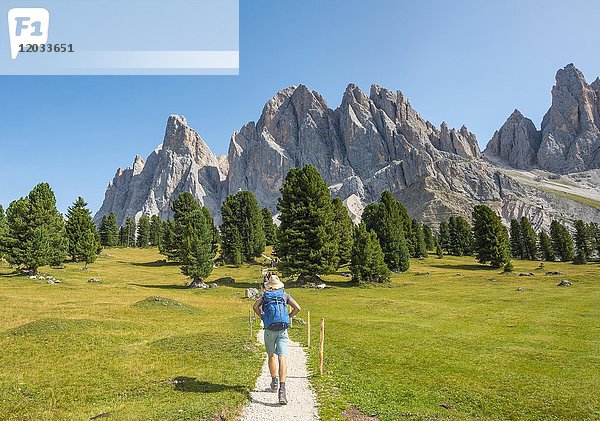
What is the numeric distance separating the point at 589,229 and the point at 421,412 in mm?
155203

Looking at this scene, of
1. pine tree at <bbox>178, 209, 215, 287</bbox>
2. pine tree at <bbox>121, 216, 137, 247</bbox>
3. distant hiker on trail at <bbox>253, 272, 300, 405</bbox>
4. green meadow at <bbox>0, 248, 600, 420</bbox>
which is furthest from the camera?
pine tree at <bbox>121, 216, 137, 247</bbox>

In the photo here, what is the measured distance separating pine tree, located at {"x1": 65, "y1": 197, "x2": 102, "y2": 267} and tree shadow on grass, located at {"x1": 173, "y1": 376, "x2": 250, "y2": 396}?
230 ft

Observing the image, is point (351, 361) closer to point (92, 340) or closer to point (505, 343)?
point (505, 343)

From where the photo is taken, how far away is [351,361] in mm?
18094

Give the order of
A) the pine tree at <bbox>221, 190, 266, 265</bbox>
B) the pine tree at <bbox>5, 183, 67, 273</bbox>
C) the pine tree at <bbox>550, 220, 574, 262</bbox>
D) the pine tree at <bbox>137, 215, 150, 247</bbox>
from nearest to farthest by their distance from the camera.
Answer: the pine tree at <bbox>5, 183, 67, 273</bbox> < the pine tree at <bbox>221, 190, 266, 265</bbox> < the pine tree at <bbox>550, 220, 574, 262</bbox> < the pine tree at <bbox>137, 215, 150, 247</bbox>

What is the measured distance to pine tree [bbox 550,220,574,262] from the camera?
123812 mm

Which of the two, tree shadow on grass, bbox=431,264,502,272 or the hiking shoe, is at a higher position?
the hiking shoe

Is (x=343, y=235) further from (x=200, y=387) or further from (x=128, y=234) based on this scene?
(x=128, y=234)

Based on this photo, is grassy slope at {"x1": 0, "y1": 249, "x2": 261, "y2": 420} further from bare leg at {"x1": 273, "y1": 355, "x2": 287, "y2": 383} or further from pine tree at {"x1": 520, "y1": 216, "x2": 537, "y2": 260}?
pine tree at {"x1": 520, "y1": 216, "x2": 537, "y2": 260}

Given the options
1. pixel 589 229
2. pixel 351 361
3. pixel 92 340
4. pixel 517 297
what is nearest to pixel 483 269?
pixel 517 297

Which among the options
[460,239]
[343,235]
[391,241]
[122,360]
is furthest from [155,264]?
[460,239]

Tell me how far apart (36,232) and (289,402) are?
61.5 meters

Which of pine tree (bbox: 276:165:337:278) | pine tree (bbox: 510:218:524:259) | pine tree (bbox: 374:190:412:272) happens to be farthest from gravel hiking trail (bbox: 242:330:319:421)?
pine tree (bbox: 510:218:524:259)

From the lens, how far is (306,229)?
198ft
